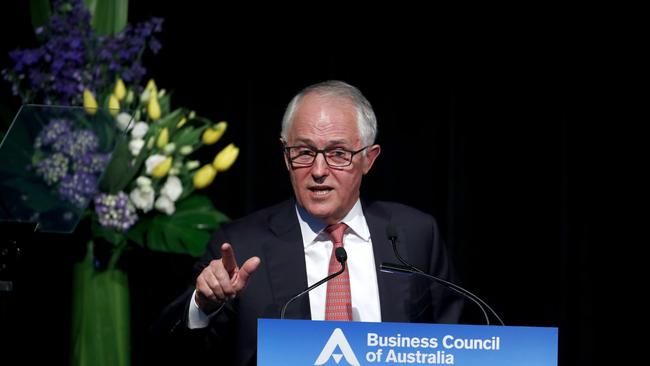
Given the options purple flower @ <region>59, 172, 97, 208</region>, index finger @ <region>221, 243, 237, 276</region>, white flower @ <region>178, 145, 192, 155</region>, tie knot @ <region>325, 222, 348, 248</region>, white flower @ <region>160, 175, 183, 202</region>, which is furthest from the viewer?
white flower @ <region>178, 145, 192, 155</region>

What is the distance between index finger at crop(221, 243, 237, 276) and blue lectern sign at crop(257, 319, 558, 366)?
199 mm

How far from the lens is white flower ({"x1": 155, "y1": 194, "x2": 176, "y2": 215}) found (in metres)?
2.78

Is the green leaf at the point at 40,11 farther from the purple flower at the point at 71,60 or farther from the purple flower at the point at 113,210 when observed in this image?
the purple flower at the point at 113,210

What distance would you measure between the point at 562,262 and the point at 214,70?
5.80 feet

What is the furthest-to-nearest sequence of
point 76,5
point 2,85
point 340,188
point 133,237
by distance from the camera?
point 2,85 < point 76,5 < point 133,237 < point 340,188

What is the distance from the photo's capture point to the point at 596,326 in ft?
13.3

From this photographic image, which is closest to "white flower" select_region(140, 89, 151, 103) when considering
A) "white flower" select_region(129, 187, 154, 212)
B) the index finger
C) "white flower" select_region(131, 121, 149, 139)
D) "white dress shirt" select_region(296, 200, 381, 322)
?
"white flower" select_region(131, 121, 149, 139)

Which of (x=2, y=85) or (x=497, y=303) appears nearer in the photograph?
(x=2, y=85)

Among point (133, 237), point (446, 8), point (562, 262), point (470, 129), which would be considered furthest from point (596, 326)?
point (133, 237)

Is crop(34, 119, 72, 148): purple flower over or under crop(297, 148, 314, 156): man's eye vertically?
over

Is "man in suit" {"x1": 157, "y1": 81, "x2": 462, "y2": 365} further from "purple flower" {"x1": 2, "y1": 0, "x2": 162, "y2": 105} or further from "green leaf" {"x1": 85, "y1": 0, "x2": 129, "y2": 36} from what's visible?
"green leaf" {"x1": 85, "y1": 0, "x2": 129, "y2": 36}

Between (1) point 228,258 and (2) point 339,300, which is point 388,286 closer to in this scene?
(2) point 339,300

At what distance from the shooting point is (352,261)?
2369 mm

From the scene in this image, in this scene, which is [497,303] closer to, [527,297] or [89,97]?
[527,297]
